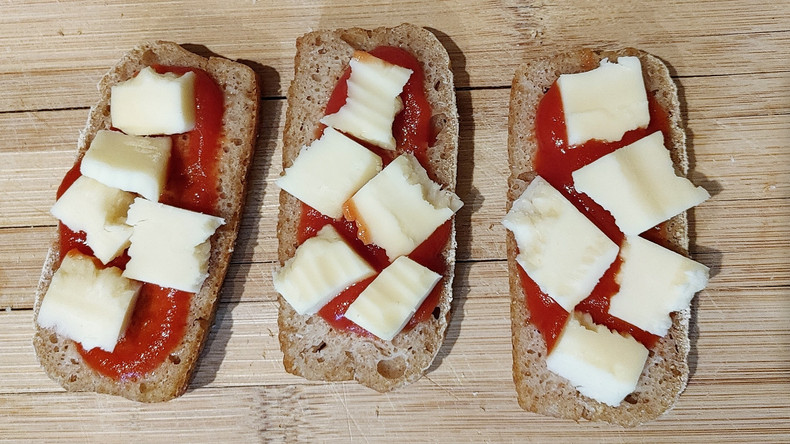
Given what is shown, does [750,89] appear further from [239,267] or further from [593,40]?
[239,267]

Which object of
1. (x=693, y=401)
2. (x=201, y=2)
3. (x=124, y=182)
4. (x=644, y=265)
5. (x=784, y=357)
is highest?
(x=201, y=2)

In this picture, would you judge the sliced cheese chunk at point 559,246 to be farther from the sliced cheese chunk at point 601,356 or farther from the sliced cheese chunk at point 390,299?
the sliced cheese chunk at point 390,299

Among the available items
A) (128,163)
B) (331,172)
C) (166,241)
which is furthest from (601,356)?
(128,163)

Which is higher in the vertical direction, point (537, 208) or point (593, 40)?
point (593, 40)

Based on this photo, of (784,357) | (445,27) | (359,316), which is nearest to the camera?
(359,316)

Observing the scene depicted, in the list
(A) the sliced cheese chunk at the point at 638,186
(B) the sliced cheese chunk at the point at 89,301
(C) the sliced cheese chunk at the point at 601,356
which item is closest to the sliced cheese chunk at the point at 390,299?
(C) the sliced cheese chunk at the point at 601,356

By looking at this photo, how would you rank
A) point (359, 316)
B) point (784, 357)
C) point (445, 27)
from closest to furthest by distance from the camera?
1. point (359, 316)
2. point (784, 357)
3. point (445, 27)

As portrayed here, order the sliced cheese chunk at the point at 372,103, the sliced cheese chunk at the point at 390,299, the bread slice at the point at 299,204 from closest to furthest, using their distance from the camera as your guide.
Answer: the sliced cheese chunk at the point at 390,299, the sliced cheese chunk at the point at 372,103, the bread slice at the point at 299,204

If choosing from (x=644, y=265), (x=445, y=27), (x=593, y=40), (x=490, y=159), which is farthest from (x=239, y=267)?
(x=593, y=40)
